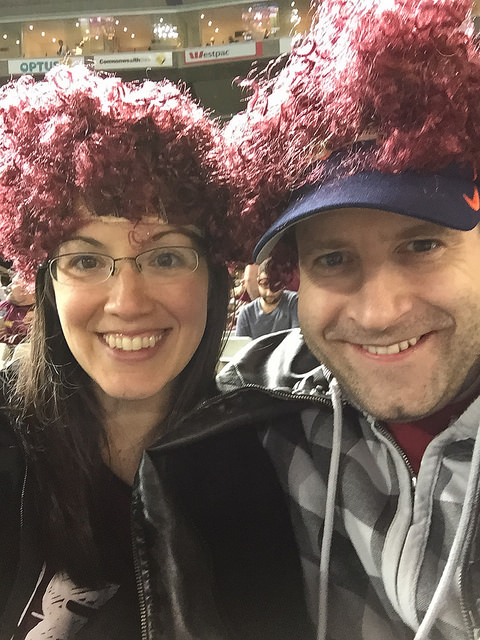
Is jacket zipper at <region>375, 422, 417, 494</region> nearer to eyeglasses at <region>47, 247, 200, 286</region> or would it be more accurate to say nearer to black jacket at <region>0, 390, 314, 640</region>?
black jacket at <region>0, 390, 314, 640</region>

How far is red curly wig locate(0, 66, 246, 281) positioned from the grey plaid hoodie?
385 mm

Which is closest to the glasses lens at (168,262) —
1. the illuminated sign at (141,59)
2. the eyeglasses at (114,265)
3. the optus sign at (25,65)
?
the eyeglasses at (114,265)

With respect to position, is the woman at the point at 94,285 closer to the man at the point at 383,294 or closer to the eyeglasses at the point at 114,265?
the eyeglasses at the point at 114,265

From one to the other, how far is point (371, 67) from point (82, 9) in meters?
4.38

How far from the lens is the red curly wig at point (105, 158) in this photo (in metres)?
0.92

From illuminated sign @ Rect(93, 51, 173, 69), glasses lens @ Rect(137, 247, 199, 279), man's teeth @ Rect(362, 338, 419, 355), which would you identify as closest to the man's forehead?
man's teeth @ Rect(362, 338, 419, 355)

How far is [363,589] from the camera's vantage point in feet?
2.75

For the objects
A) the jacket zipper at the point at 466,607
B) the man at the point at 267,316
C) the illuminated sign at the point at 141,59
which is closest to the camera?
the jacket zipper at the point at 466,607

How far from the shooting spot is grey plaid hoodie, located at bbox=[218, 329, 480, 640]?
2.39ft

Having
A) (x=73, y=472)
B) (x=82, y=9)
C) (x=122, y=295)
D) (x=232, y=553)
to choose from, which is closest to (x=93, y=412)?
(x=73, y=472)

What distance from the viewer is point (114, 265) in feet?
3.08

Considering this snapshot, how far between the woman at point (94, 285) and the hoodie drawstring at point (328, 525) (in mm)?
315

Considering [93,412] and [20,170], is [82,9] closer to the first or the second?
[20,170]

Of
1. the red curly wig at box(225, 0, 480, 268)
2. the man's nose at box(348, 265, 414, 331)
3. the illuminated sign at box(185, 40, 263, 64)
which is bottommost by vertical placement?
the man's nose at box(348, 265, 414, 331)
